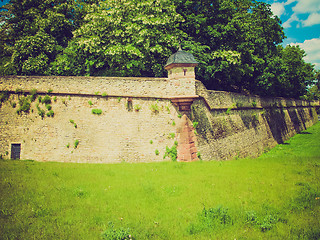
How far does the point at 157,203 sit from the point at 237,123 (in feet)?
48.2

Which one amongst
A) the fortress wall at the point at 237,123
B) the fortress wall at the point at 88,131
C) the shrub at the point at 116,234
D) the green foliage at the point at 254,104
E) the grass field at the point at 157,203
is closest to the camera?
the shrub at the point at 116,234

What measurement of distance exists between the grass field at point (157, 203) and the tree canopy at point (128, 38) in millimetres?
10305

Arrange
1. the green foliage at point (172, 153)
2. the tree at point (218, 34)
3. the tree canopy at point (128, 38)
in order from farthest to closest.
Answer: the tree at point (218, 34)
the tree canopy at point (128, 38)
the green foliage at point (172, 153)

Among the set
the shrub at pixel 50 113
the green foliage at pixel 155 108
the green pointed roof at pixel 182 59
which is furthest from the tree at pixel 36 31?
the green pointed roof at pixel 182 59

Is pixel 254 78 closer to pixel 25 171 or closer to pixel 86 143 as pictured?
pixel 86 143

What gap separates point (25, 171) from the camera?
9953 mm

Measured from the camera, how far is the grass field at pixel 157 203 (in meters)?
5.46

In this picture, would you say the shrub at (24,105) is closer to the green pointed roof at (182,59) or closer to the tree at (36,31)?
the tree at (36,31)

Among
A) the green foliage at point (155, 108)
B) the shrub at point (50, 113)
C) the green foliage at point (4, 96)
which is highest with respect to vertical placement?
the green foliage at point (4, 96)

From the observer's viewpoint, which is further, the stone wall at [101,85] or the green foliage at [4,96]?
the green foliage at [4,96]

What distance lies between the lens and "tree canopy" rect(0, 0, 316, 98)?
1758 centimetres

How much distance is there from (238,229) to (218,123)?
12.1m

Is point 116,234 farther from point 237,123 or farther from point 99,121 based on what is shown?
point 237,123

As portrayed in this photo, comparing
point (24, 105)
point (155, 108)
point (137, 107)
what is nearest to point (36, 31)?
point (24, 105)
